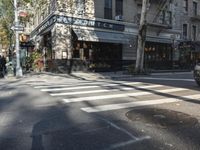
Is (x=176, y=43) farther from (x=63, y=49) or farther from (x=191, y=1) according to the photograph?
(x=63, y=49)

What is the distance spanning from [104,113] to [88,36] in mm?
19851

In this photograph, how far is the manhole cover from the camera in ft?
23.6

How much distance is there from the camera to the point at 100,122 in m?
7.35

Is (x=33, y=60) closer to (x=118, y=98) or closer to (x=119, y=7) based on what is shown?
(x=119, y=7)

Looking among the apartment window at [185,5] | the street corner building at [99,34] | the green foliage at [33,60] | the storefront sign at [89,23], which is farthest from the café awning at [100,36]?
the apartment window at [185,5]

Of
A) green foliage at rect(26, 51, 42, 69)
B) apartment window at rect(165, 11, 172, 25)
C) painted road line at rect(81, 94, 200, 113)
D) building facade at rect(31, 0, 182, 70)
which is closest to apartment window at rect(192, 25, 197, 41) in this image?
apartment window at rect(165, 11, 172, 25)

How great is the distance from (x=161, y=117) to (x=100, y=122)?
1.47 meters

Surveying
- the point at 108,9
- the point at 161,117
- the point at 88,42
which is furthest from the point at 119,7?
the point at 161,117

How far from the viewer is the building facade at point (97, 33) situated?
1086 inches

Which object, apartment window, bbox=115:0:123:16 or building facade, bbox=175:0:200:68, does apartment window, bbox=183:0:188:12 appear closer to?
building facade, bbox=175:0:200:68

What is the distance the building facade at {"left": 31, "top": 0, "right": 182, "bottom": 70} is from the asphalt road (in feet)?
54.5

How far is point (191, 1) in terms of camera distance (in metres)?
39.9

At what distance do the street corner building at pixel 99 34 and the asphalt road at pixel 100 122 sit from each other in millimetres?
16631

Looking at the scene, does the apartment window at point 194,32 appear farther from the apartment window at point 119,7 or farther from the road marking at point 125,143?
the road marking at point 125,143
